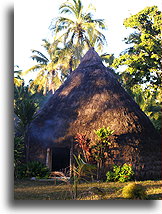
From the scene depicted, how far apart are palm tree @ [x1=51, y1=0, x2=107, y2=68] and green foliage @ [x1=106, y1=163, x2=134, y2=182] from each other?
4.69m

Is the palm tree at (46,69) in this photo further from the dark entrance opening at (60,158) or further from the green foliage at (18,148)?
the green foliage at (18,148)

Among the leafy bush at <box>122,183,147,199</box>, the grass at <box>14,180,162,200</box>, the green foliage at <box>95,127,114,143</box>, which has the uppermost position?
the green foliage at <box>95,127,114,143</box>

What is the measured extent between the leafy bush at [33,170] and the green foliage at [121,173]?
1.99 meters

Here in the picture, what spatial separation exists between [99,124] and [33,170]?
8.37 feet

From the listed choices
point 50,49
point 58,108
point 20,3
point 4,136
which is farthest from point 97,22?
point 4,136

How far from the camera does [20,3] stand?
7883 mm

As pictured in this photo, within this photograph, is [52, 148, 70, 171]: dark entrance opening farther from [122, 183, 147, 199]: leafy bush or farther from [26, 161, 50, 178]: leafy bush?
[122, 183, 147, 199]: leafy bush

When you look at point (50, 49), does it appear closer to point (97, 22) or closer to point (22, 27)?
point (97, 22)

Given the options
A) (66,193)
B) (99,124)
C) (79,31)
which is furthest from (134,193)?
(79,31)

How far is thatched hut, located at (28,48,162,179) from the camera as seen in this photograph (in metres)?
10.4

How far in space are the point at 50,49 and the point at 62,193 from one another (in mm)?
6775

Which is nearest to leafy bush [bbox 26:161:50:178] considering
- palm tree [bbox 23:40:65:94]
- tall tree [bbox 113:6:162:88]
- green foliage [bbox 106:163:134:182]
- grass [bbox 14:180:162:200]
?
grass [bbox 14:180:162:200]

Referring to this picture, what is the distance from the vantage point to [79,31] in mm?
12719

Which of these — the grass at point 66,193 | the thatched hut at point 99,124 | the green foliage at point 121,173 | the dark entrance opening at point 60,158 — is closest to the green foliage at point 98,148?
the thatched hut at point 99,124
